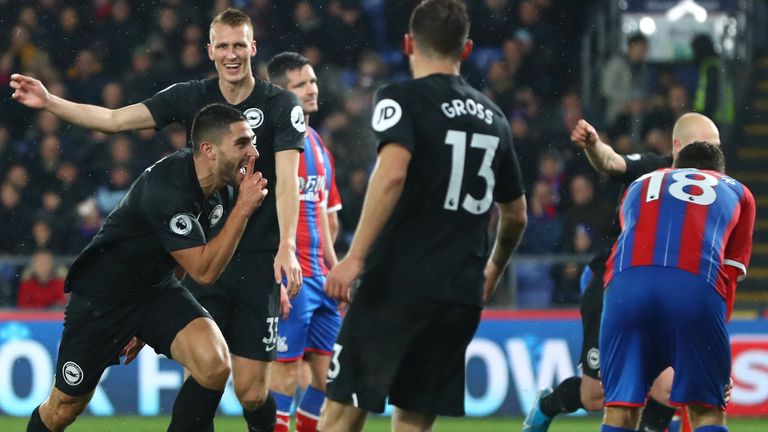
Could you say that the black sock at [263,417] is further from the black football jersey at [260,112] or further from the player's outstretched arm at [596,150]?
the player's outstretched arm at [596,150]

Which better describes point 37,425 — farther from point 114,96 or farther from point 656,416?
point 114,96

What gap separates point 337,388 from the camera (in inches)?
200

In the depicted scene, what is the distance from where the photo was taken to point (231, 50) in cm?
673

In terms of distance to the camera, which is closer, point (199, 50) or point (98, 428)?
point (98, 428)

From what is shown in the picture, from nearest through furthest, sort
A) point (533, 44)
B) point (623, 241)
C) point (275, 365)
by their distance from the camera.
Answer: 1. point (623, 241)
2. point (275, 365)
3. point (533, 44)

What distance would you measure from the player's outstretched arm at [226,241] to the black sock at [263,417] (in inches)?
41.0

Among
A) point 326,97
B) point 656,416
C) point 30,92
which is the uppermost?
point 326,97

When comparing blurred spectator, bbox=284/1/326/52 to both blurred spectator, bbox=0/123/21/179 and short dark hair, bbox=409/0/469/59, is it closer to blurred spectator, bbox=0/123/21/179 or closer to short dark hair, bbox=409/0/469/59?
blurred spectator, bbox=0/123/21/179

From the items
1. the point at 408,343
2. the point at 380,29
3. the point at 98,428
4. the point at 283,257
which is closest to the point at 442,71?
the point at 408,343

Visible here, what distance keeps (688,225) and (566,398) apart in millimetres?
2200

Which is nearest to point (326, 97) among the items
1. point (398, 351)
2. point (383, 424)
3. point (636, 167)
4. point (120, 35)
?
point (120, 35)

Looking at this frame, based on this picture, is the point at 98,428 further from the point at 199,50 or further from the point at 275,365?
the point at 199,50

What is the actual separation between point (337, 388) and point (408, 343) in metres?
0.33

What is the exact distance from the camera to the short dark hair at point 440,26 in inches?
198
